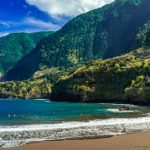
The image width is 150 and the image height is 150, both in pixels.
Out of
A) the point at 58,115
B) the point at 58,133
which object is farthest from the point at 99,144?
the point at 58,115

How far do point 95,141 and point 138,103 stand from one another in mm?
124538

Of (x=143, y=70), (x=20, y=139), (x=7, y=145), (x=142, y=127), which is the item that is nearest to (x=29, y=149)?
(x=7, y=145)

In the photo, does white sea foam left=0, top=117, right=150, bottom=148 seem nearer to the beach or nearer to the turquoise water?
the beach

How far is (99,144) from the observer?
40281 mm

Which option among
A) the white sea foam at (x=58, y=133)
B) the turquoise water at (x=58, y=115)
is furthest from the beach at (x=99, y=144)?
the turquoise water at (x=58, y=115)

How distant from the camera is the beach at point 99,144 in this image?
A: 38219 millimetres

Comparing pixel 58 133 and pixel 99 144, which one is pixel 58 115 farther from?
pixel 99 144

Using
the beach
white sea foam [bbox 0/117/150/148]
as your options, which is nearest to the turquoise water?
white sea foam [bbox 0/117/150/148]

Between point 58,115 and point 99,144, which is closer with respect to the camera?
point 99,144

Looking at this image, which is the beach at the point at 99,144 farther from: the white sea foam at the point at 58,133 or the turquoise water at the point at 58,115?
the turquoise water at the point at 58,115

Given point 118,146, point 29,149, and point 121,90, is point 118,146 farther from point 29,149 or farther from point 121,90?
point 121,90

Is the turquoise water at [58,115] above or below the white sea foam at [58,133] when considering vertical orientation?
above

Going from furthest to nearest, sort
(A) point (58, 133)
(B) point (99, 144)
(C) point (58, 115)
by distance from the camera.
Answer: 1. (C) point (58, 115)
2. (A) point (58, 133)
3. (B) point (99, 144)

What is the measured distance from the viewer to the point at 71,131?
51.4m
